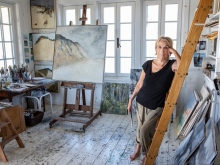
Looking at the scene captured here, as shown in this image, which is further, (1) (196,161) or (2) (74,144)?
(2) (74,144)

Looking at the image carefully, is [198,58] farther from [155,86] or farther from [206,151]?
[206,151]

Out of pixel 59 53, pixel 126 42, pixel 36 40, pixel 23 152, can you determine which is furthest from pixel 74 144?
pixel 36 40

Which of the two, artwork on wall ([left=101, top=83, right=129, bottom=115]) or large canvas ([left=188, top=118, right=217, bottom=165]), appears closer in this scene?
large canvas ([left=188, top=118, right=217, bottom=165])

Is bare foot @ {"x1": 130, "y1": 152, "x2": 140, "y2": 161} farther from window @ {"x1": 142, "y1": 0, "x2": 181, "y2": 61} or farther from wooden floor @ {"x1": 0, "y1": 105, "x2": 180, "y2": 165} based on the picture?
window @ {"x1": 142, "y1": 0, "x2": 181, "y2": 61}

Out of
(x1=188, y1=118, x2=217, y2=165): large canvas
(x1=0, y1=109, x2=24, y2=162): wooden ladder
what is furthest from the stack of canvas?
(x1=0, y1=109, x2=24, y2=162): wooden ladder

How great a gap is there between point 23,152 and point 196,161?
2.12 metres

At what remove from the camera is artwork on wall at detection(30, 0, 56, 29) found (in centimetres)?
427

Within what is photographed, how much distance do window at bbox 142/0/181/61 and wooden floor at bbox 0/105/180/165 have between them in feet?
5.13

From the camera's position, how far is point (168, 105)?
1667 millimetres

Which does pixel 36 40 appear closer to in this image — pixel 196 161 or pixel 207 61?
pixel 207 61

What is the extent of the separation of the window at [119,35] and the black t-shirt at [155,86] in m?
1.94

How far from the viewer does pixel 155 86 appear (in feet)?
6.94

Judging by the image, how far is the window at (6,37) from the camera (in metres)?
3.88

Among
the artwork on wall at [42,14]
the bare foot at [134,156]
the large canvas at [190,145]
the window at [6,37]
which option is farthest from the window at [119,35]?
the large canvas at [190,145]
